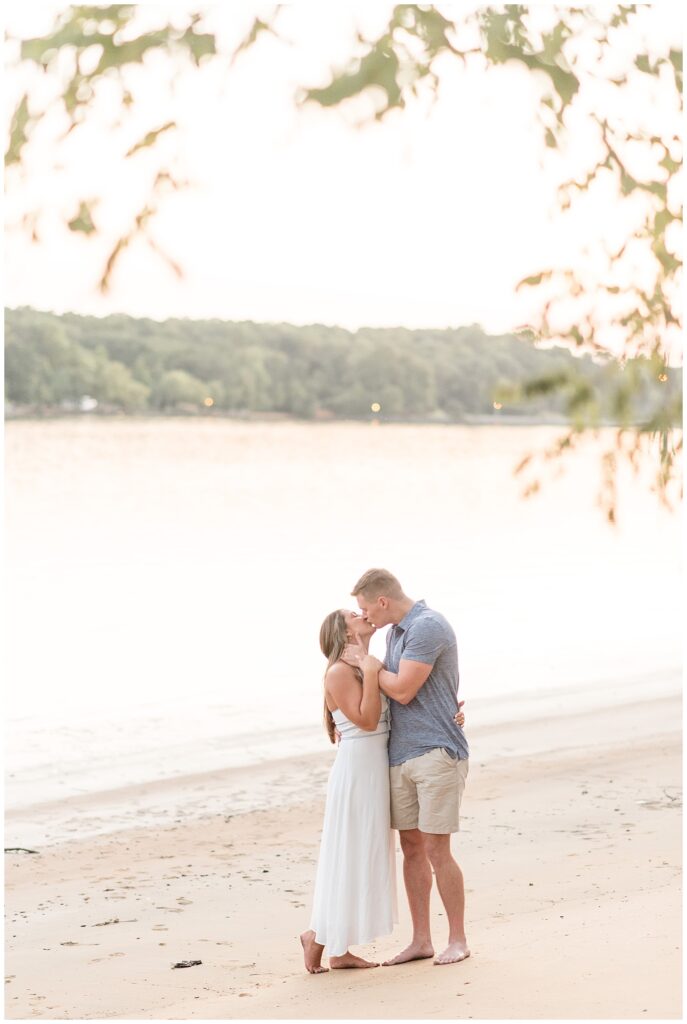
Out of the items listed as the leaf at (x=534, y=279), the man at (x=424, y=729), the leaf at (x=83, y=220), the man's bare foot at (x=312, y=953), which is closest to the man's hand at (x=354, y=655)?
the man at (x=424, y=729)

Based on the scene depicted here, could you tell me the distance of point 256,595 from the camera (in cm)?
3356

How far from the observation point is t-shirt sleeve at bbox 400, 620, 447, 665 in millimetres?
6379

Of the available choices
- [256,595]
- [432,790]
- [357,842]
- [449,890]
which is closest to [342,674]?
[432,790]

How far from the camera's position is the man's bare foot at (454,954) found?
6.60m

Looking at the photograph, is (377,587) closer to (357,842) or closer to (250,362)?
(357,842)

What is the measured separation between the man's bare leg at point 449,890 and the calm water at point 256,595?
2.00 m

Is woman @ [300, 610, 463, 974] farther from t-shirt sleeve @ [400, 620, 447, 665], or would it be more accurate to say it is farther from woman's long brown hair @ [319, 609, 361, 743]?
t-shirt sleeve @ [400, 620, 447, 665]

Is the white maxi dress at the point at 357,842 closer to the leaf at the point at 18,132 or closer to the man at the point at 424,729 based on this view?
the man at the point at 424,729

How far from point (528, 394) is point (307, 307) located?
86487 mm

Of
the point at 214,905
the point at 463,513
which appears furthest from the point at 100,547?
the point at 214,905

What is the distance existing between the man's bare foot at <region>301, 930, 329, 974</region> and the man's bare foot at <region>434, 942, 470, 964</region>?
0.55 metres

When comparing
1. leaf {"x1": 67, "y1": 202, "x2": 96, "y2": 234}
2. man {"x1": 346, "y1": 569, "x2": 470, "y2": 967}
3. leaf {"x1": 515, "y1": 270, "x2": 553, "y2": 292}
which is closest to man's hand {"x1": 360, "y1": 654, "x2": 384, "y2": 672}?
man {"x1": 346, "y1": 569, "x2": 470, "y2": 967}

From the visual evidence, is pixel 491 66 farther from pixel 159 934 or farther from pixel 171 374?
pixel 171 374

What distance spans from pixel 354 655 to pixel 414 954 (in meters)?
1.45
